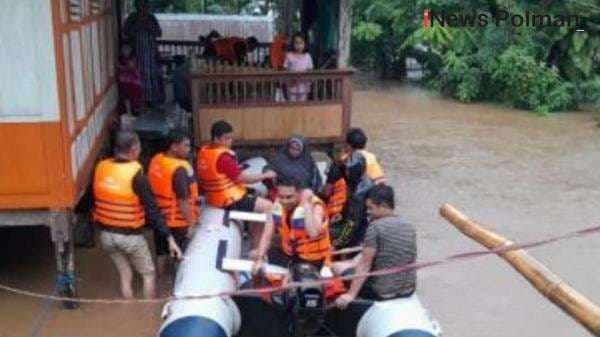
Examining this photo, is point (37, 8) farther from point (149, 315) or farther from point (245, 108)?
point (245, 108)

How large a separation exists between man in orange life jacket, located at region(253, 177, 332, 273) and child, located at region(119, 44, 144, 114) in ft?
17.8

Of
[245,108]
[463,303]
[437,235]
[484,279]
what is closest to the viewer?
[463,303]

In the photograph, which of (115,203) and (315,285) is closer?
(315,285)

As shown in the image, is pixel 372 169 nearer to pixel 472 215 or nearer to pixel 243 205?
pixel 243 205

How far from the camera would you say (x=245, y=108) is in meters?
9.30

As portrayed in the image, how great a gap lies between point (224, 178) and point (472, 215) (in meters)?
3.68

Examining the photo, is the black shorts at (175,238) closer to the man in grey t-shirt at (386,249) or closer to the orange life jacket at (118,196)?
the orange life jacket at (118,196)

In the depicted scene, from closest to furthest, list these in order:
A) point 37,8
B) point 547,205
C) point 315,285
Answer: point 315,285, point 37,8, point 547,205

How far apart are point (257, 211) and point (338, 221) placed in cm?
72

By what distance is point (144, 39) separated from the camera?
11.0m

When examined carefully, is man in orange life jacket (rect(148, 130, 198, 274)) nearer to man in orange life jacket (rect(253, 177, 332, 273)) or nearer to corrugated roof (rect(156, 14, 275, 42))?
man in orange life jacket (rect(253, 177, 332, 273))

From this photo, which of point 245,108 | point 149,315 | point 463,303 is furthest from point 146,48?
point 463,303

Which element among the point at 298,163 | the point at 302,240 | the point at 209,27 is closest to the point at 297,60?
the point at 298,163

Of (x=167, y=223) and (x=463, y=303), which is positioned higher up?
(x=167, y=223)
